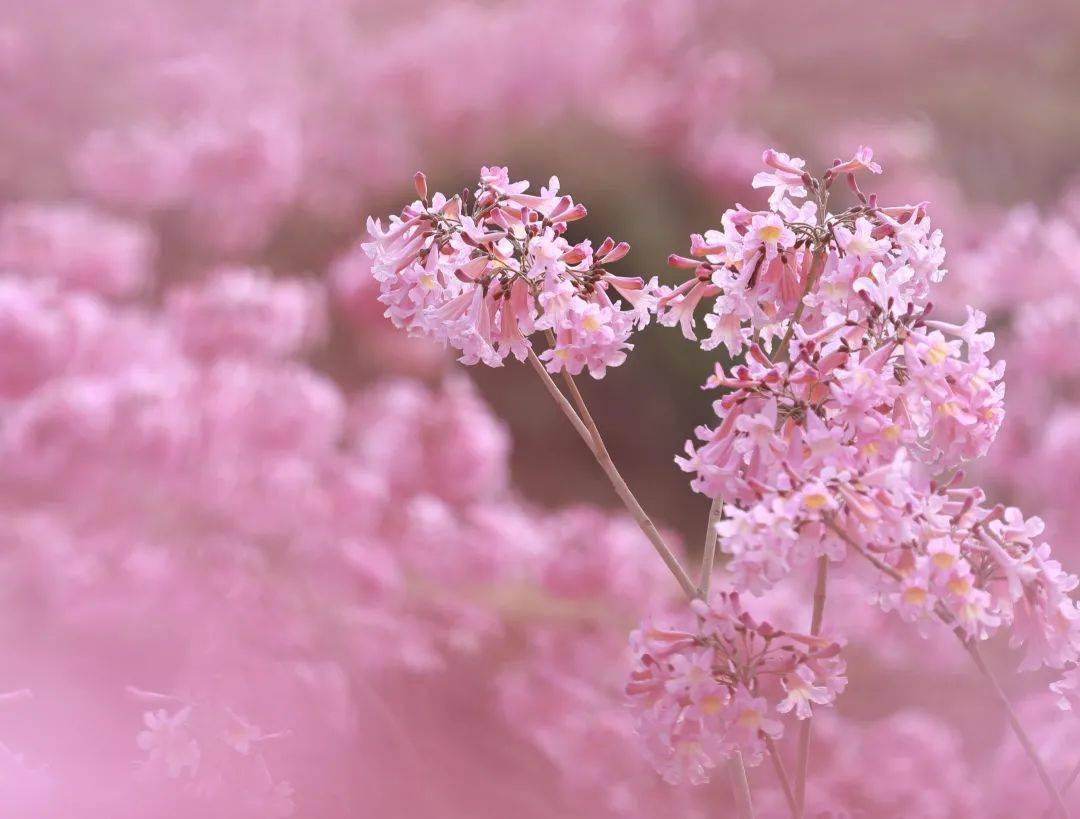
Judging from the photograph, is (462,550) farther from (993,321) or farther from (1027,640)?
(993,321)

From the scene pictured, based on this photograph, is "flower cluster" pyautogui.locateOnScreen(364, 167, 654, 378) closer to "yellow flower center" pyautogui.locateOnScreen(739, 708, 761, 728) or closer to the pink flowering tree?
the pink flowering tree

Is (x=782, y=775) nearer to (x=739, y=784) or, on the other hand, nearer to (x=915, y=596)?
(x=739, y=784)

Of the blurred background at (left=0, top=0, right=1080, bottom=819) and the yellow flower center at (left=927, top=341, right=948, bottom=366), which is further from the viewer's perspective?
the blurred background at (left=0, top=0, right=1080, bottom=819)

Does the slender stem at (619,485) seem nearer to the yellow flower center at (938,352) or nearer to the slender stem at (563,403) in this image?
the slender stem at (563,403)

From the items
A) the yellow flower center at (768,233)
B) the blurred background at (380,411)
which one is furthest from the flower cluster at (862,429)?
the blurred background at (380,411)

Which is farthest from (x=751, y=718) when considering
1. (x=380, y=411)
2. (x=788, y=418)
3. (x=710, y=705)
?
(x=380, y=411)

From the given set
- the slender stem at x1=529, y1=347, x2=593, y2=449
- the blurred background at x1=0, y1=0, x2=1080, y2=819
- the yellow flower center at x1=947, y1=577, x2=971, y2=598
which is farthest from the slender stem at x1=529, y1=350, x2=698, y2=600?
the blurred background at x1=0, y1=0, x2=1080, y2=819

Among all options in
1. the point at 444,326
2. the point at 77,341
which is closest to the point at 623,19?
the point at 77,341

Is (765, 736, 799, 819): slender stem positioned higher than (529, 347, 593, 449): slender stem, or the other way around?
(529, 347, 593, 449): slender stem
